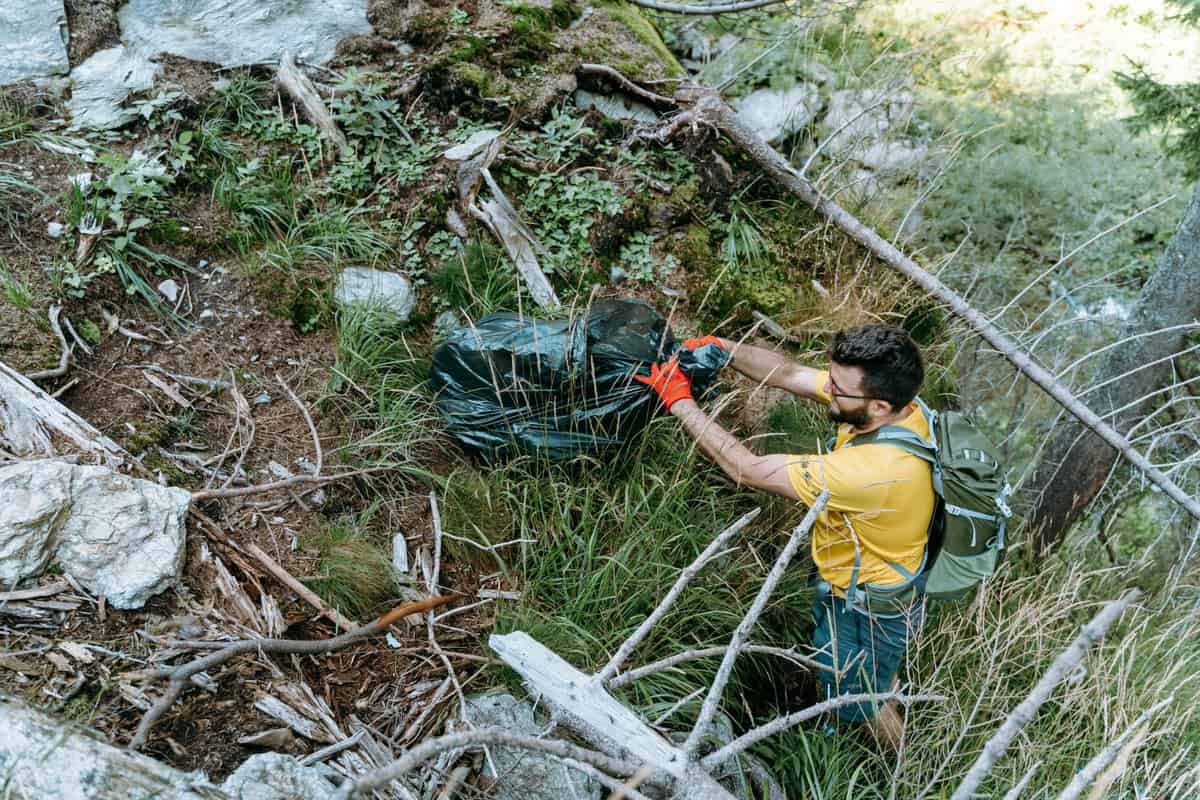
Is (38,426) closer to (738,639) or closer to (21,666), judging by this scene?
(21,666)

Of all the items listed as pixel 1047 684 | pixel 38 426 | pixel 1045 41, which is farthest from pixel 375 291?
pixel 1045 41

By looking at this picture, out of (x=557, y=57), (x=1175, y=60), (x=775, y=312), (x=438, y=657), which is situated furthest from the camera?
(x=1175, y=60)

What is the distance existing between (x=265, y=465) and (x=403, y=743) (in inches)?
51.1

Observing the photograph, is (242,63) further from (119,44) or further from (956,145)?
(956,145)

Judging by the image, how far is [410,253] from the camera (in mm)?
4016

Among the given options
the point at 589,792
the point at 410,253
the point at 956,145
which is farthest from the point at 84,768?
the point at 956,145

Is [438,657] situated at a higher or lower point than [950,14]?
lower

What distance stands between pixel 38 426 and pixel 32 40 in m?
2.72

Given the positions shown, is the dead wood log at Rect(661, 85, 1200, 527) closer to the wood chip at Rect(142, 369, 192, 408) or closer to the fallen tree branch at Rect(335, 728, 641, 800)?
the wood chip at Rect(142, 369, 192, 408)

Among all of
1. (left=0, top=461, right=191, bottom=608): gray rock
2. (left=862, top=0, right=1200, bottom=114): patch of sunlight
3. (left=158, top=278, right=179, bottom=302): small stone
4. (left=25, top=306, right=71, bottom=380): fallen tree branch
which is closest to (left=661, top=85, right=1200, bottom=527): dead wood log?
(left=862, top=0, right=1200, bottom=114): patch of sunlight

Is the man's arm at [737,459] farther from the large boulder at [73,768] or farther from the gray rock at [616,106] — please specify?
the gray rock at [616,106]

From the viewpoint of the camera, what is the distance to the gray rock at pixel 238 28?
448cm

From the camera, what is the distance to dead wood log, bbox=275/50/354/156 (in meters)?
4.26

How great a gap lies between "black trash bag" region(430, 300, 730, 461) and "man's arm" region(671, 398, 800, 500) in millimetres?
271
